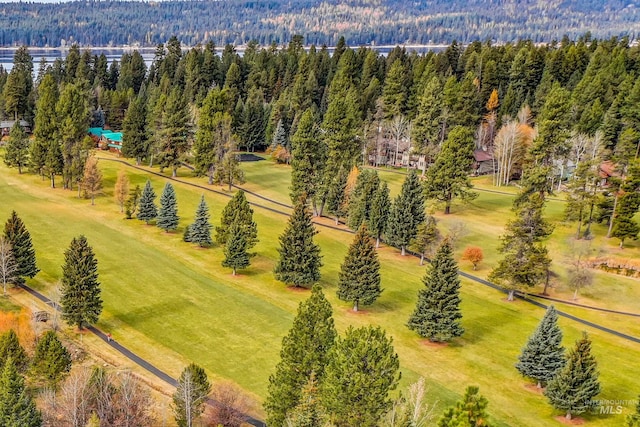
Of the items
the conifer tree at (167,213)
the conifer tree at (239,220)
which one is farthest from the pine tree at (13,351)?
the conifer tree at (167,213)

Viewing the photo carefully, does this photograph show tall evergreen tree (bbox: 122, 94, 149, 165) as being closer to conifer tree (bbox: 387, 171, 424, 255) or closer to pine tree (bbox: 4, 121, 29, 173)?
pine tree (bbox: 4, 121, 29, 173)

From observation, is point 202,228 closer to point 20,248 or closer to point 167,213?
point 167,213

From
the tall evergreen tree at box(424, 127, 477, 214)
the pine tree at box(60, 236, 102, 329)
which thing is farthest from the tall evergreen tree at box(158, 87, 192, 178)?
the pine tree at box(60, 236, 102, 329)

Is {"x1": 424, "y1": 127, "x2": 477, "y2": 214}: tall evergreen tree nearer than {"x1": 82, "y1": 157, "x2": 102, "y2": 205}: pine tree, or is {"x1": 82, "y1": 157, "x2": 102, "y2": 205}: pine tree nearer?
{"x1": 424, "y1": 127, "x2": 477, "y2": 214}: tall evergreen tree

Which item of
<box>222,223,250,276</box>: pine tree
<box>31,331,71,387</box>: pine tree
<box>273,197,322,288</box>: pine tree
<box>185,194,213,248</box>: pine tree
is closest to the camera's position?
<box>31,331,71,387</box>: pine tree

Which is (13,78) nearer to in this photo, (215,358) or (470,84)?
(470,84)

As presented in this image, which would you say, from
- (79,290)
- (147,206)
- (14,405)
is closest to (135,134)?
(147,206)
